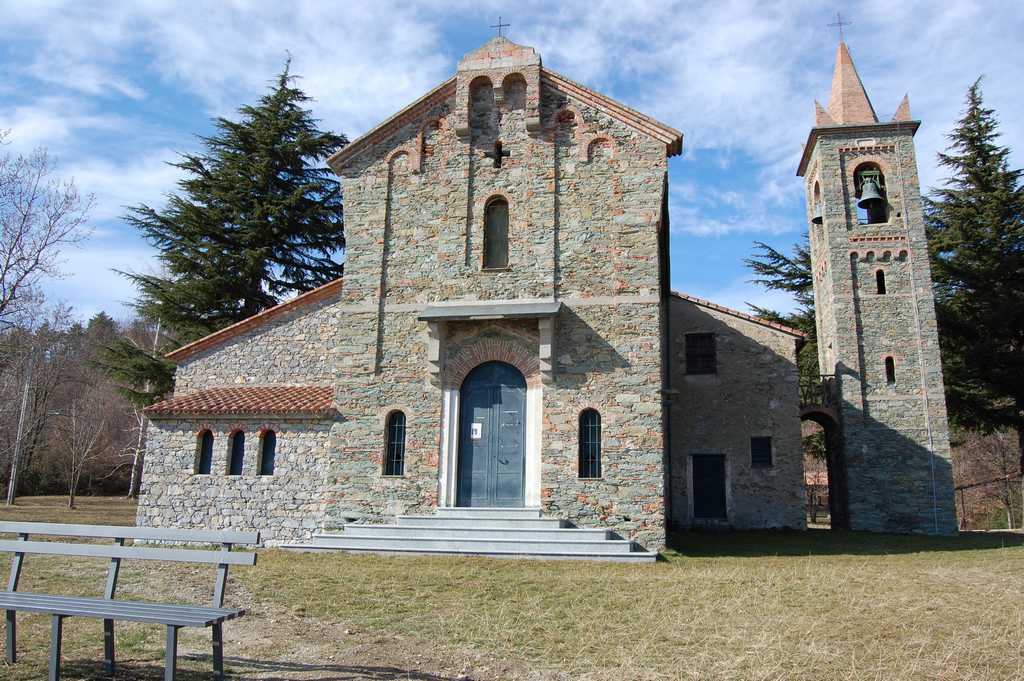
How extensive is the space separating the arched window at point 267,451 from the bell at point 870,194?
18314mm

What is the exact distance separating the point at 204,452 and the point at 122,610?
1183cm

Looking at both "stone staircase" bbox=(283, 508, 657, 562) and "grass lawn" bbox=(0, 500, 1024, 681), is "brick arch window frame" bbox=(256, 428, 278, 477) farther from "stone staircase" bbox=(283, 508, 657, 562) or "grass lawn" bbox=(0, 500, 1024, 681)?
"grass lawn" bbox=(0, 500, 1024, 681)

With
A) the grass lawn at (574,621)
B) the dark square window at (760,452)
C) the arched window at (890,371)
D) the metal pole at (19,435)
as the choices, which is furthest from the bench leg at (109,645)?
the metal pole at (19,435)

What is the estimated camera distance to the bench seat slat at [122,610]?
4578 mm

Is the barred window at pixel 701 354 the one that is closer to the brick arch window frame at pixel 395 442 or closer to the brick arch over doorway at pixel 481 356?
the brick arch over doorway at pixel 481 356

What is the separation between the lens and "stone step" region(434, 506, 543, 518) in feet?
43.9

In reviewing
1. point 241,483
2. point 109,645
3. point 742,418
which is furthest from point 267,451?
point 742,418

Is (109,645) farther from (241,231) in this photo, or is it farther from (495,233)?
(241,231)

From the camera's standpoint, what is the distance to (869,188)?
2097cm

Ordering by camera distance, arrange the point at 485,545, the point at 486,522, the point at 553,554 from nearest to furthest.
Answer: the point at 553,554, the point at 485,545, the point at 486,522

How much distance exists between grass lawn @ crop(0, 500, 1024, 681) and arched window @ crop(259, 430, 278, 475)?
411 centimetres

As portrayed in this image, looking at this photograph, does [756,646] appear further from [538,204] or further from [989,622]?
[538,204]

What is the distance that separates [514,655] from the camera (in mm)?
6105

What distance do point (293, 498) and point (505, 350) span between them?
5.67 metres
